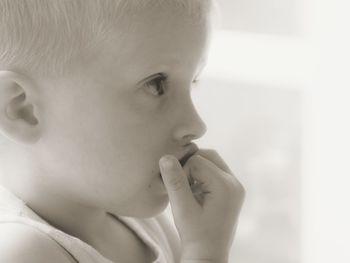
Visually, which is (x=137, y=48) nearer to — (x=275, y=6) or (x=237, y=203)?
(x=237, y=203)

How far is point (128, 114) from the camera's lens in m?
0.84

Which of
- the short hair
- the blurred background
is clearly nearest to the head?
the short hair

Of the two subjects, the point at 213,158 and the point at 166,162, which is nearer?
the point at 166,162

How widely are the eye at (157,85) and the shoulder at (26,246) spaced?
22 centimetres

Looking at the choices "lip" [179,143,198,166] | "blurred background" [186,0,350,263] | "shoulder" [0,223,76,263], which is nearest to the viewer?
"shoulder" [0,223,76,263]

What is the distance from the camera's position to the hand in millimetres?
866

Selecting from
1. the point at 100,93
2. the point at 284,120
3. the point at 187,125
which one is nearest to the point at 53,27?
the point at 100,93

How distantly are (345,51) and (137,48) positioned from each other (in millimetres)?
686

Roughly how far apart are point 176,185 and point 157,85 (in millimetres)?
128

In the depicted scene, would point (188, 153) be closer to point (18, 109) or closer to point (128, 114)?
point (128, 114)

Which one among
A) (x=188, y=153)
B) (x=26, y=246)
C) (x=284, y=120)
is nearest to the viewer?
(x=26, y=246)

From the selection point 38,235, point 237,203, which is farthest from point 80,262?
point 237,203

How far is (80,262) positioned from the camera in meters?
0.86

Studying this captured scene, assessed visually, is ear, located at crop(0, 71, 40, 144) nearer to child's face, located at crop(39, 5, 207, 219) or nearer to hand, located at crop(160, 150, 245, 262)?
child's face, located at crop(39, 5, 207, 219)
